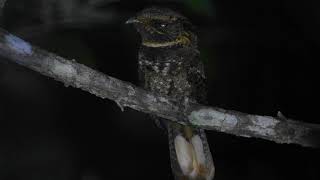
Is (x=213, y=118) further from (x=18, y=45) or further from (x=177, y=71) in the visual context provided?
(x=18, y=45)

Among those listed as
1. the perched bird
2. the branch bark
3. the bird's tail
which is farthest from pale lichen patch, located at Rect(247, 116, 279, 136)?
the bird's tail

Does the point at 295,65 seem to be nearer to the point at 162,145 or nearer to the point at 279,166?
the point at 279,166

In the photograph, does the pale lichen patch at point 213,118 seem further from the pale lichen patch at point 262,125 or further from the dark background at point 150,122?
the dark background at point 150,122

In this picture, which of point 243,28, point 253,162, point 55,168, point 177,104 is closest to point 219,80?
point 243,28

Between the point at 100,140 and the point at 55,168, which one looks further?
the point at 100,140

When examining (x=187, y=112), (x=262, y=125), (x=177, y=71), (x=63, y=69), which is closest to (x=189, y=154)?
(x=177, y=71)

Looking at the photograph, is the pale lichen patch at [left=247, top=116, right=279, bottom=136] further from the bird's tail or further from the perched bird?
the bird's tail
